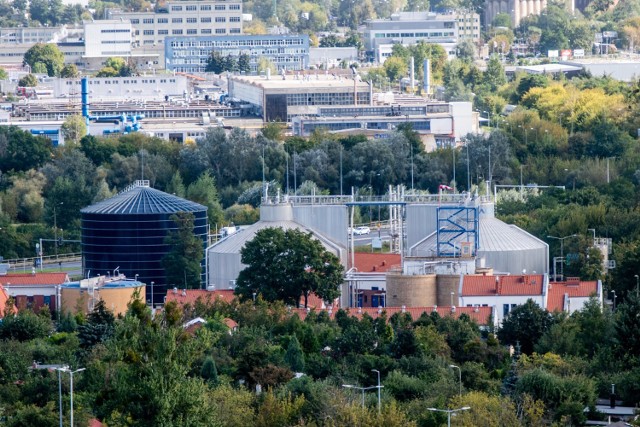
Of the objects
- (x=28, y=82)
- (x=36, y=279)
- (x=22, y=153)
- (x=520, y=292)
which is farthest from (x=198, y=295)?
(x=28, y=82)

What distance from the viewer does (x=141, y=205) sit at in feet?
249

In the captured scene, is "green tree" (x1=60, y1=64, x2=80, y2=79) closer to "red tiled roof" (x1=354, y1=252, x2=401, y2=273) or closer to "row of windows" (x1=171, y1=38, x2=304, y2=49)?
"row of windows" (x1=171, y1=38, x2=304, y2=49)

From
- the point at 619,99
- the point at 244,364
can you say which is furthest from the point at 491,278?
the point at 619,99

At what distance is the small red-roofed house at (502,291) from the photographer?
212ft

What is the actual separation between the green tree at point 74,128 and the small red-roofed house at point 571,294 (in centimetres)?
5692

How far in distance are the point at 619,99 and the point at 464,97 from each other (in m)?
20.3

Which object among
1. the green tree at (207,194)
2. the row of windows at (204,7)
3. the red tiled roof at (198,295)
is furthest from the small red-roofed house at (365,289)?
the row of windows at (204,7)

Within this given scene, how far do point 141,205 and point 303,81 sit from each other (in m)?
60.4

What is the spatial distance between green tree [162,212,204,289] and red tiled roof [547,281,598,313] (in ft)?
42.4

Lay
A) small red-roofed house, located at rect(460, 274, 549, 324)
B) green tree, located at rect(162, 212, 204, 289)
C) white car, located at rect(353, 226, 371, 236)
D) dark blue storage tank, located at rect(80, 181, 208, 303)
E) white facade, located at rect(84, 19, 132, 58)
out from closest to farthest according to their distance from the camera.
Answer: small red-roofed house, located at rect(460, 274, 549, 324), green tree, located at rect(162, 212, 204, 289), dark blue storage tank, located at rect(80, 181, 208, 303), white car, located at rect(353, 226, 371, 236), white facade, located at rect(84, 19, 132, 58)

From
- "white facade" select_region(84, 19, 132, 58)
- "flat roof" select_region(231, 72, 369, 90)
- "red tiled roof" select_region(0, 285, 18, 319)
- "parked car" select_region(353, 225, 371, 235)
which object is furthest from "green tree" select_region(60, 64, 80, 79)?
"red tiled roof" select_region(0, 285, 18, 319)

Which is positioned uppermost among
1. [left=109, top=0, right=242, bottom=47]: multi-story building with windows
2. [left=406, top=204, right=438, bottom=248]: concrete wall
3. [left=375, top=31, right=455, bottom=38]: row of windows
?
[left=109, top=0, right=242, bottom=47]: multi-story building with windows

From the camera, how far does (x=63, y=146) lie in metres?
109

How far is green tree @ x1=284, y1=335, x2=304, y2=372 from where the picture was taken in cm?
5341
